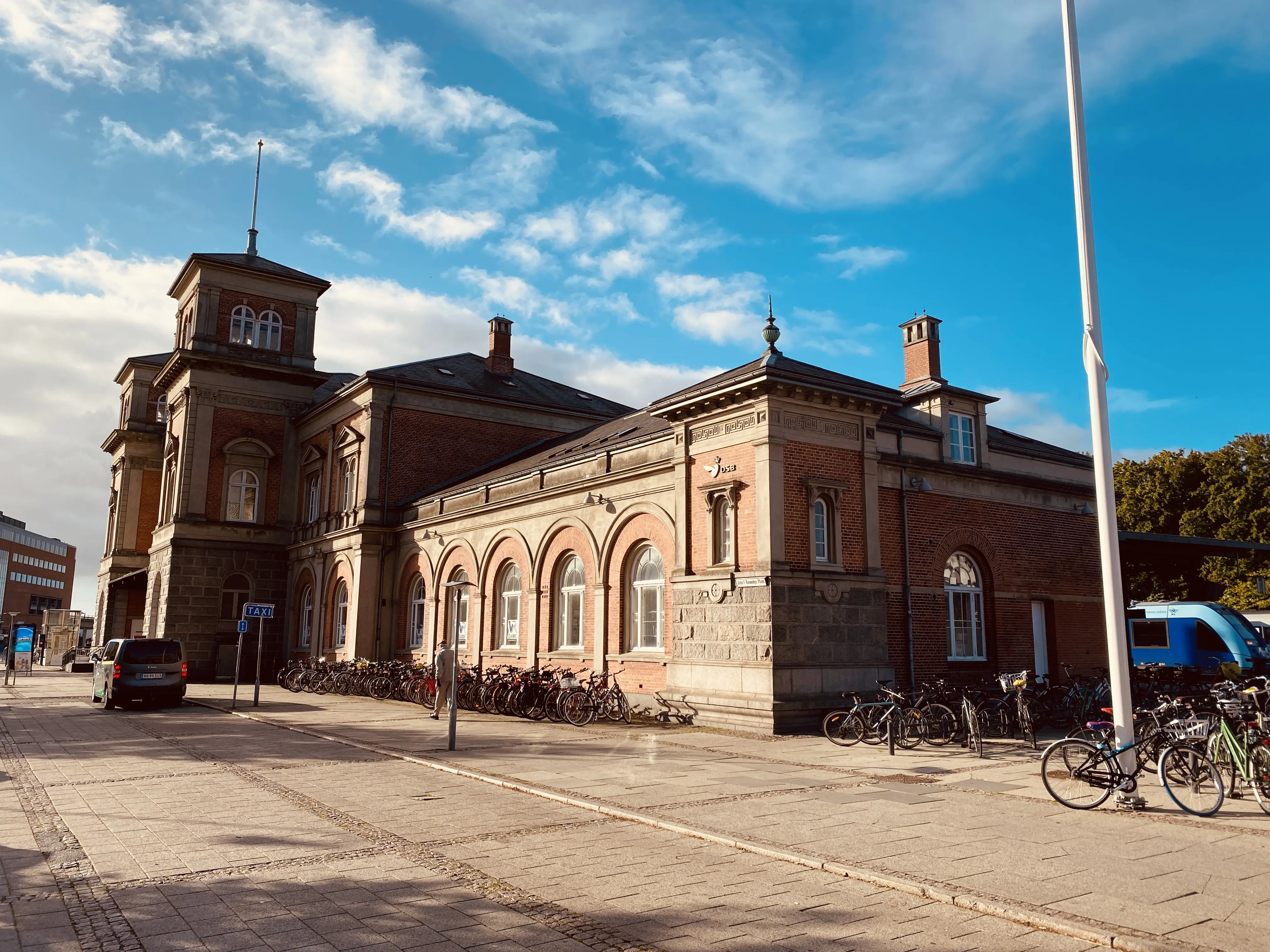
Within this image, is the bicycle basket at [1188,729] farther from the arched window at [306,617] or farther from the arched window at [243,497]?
the arched window at [243,497]

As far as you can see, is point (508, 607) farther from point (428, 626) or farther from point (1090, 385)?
point (1090, 385)

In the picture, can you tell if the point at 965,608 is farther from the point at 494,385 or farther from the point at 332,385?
the point at 332,385

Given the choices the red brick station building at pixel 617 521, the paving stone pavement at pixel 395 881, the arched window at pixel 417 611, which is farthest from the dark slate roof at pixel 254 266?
the paving stone pavement at pixel 395 881

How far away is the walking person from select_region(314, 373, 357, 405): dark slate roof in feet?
65.9

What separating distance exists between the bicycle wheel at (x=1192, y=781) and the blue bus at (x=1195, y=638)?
17.7 m

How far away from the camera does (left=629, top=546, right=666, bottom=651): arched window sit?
778 inches

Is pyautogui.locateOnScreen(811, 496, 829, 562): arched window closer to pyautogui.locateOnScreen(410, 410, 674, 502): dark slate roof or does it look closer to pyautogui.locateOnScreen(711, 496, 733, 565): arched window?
pyautogui.locateOnScreen(711, 496, 733, 565): arched window

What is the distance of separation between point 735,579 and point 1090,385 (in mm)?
7971

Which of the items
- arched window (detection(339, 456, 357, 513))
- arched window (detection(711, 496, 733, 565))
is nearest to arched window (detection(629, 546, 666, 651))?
arched window (detection(711, 496, 733, 565))

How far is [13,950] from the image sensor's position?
512 centimetres

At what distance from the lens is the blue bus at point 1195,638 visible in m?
25.8

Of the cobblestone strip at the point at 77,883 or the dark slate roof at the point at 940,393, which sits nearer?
the cobblestone strip at the point at 77,883

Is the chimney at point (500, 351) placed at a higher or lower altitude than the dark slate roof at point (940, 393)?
higher

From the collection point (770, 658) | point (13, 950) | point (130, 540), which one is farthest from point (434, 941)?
point (130, 540)
